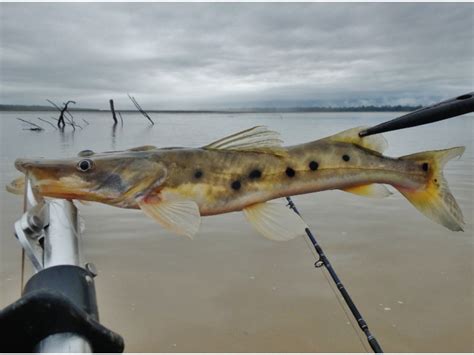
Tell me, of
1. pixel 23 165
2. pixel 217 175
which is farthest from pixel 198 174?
pixel 23 165

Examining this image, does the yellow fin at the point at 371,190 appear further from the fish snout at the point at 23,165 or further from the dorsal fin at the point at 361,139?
the fish snout at the point at 23,165

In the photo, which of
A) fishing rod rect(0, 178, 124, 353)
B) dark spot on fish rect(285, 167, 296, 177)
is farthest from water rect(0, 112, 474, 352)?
dark spot on fish rect(285, 167, 296, 177)

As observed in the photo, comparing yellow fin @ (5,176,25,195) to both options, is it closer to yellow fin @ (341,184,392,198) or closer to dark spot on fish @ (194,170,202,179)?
dark spot on fish @ (194,170,202,179)

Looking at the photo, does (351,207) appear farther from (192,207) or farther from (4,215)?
(192,207)

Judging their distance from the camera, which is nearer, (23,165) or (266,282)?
(23,165)

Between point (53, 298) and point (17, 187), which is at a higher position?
point (17, 187)

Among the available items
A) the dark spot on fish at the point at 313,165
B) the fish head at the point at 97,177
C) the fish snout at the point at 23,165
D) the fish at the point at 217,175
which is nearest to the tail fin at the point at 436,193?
the fish at the point at 217,175

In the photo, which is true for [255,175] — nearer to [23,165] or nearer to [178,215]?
[178,215]
